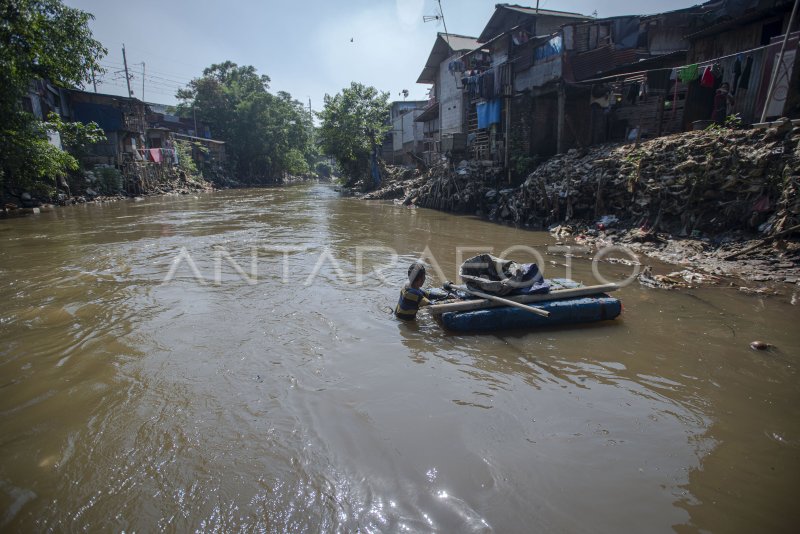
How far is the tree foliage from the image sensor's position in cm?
4616

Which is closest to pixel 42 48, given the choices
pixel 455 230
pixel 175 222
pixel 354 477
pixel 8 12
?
pixel 8 12

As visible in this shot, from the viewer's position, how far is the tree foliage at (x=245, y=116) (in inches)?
1817

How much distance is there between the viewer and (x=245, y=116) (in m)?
46.0

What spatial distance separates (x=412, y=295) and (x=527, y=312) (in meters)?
1.67

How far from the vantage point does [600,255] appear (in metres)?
10.5

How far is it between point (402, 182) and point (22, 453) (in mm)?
27095

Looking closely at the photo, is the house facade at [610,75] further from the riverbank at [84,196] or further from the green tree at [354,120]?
the riverbank at [84,196]

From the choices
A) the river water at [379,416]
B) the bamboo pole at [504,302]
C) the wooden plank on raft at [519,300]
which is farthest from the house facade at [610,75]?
the bamboo pole at [504,302]

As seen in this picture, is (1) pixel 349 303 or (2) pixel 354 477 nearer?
(2) pixel 354 477

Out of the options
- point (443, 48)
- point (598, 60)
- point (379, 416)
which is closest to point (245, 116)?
point (443, 48)

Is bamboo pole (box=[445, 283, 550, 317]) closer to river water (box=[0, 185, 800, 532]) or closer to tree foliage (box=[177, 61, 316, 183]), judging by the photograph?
river water (box=[0, 185, 800, 532])

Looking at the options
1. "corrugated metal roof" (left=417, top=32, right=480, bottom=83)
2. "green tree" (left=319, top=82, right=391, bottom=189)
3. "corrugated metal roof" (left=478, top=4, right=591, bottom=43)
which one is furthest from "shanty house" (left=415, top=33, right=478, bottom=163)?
"green tree" (left=319, top=82, right=391, bottom=189)

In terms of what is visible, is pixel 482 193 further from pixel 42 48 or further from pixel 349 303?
pixel 42 48

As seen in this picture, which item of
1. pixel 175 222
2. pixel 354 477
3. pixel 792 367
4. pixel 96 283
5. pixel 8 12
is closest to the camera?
pixel 354 477
